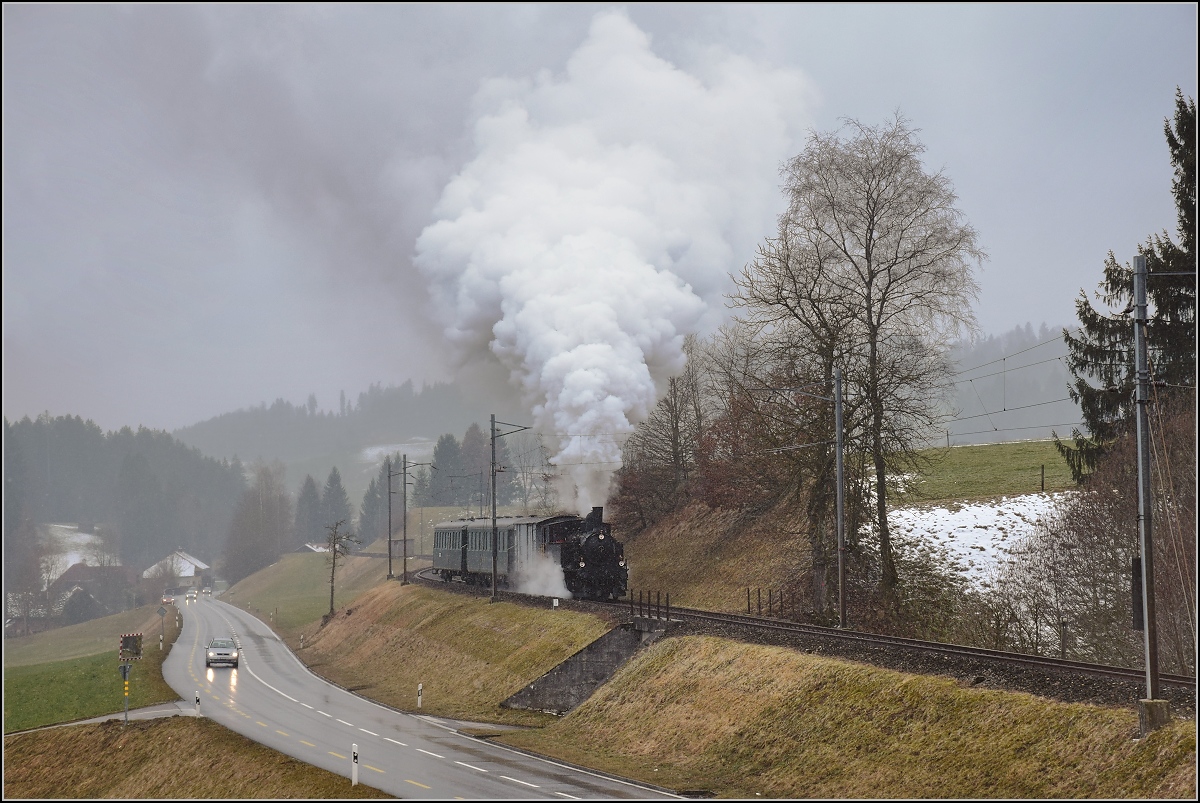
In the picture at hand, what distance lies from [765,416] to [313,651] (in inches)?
1395

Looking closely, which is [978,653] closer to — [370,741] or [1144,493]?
[1144,493]

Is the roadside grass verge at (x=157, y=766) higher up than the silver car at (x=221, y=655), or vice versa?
the roadside grass verge at (x=157, y=766)

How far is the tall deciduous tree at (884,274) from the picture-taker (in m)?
36.2

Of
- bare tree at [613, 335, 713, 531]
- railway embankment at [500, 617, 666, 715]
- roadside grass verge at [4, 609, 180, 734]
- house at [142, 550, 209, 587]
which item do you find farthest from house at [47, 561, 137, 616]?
railway embankment at [500, 617, 666, 715]

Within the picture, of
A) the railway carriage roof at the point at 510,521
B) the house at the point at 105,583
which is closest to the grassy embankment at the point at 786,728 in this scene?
the railway carriage roof at the point at 510,521

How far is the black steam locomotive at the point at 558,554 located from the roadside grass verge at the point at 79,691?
1660 cm

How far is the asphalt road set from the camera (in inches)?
861

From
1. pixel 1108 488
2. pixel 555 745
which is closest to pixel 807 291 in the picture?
pixel 1108 488

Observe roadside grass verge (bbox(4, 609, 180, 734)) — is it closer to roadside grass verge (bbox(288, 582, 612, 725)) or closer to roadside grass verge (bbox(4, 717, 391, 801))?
roadside grass verge (bbox(4, 717, 391, 801))

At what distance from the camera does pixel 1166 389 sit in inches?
1126

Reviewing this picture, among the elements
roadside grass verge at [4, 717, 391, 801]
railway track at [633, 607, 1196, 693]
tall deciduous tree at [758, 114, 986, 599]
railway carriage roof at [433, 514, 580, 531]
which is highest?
tall deciduous tree at [758, 114, 986, 599]

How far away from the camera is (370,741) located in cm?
2884

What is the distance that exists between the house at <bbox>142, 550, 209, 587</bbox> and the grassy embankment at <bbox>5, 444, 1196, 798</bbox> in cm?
14181

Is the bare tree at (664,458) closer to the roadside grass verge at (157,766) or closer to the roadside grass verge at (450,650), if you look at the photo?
the roadside grass verge at (450,650)
